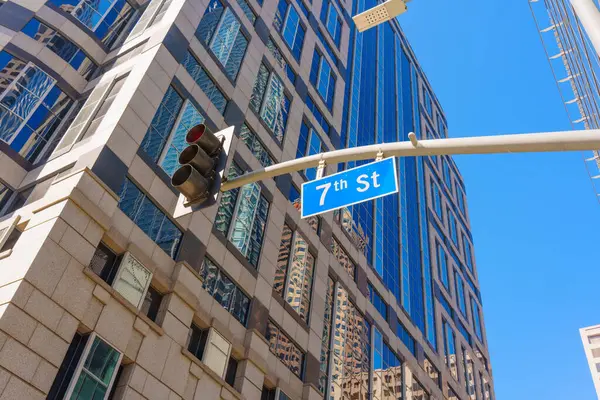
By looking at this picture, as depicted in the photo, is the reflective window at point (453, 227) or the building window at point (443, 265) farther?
the reflective window at point (453, 227)

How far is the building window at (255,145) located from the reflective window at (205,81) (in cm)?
163

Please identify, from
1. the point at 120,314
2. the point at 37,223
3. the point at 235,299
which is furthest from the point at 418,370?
the point at 37,223

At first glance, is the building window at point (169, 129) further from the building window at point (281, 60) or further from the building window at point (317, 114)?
the building window at point (317, 114)

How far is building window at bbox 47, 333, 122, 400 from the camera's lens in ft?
47.7

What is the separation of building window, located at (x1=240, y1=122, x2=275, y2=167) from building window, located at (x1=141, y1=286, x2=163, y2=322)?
1020 centimetres

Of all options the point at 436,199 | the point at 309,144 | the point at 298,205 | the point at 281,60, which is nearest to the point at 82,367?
the point at 298,205

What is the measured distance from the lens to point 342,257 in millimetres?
33156

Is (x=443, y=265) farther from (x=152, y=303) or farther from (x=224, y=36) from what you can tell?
(x=152, y=303)

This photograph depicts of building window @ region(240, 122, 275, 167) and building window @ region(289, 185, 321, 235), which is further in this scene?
building window @ region(289, 185, 321, 235)

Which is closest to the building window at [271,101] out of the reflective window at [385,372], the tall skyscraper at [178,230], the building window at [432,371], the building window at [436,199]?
the tall skyscraper at [178,230]

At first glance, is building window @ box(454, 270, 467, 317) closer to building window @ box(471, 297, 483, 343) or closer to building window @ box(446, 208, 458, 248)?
building window @ box(471, 297, 483, 343)

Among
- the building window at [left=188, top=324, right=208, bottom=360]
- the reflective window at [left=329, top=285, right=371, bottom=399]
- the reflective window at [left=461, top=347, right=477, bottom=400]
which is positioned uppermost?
the reflective window at [left=461, top=347, right=477, bottom=400]

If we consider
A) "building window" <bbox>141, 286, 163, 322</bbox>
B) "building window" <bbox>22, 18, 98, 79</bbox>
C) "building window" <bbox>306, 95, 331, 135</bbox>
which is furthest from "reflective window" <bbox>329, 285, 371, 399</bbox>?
"building window" <bbox>22, 18, 98, 79</bbox>

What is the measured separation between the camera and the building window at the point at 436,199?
5831 cm
